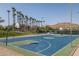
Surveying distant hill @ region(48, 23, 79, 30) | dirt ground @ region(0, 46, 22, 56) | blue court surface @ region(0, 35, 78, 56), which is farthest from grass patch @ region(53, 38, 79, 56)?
dirt ground @ region(0, 46, 22, 56)

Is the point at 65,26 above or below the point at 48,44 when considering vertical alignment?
above

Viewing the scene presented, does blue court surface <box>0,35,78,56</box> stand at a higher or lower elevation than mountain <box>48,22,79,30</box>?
lower

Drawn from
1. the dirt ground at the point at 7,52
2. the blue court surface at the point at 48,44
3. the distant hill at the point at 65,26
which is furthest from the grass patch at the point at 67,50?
the dirt ground at the point at 7,52

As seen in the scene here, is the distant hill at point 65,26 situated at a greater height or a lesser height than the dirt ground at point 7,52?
greater

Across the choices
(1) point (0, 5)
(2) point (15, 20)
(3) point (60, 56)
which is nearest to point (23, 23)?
(2) point (15, 20)

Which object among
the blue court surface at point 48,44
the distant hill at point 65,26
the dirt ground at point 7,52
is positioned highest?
the distant hill at point 65,26

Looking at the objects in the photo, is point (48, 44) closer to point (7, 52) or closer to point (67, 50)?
point (67, 50)

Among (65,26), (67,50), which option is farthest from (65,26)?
(67,50)

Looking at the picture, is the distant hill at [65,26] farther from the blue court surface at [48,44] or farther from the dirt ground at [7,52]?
the dirt ground at [7,52]

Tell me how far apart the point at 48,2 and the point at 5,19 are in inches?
19.2

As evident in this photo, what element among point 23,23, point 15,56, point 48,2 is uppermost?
point 48,2

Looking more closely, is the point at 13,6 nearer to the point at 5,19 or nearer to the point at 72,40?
the point at 5,19

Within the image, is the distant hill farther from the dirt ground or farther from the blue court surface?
the dirt ground

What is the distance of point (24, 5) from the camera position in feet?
10.8
